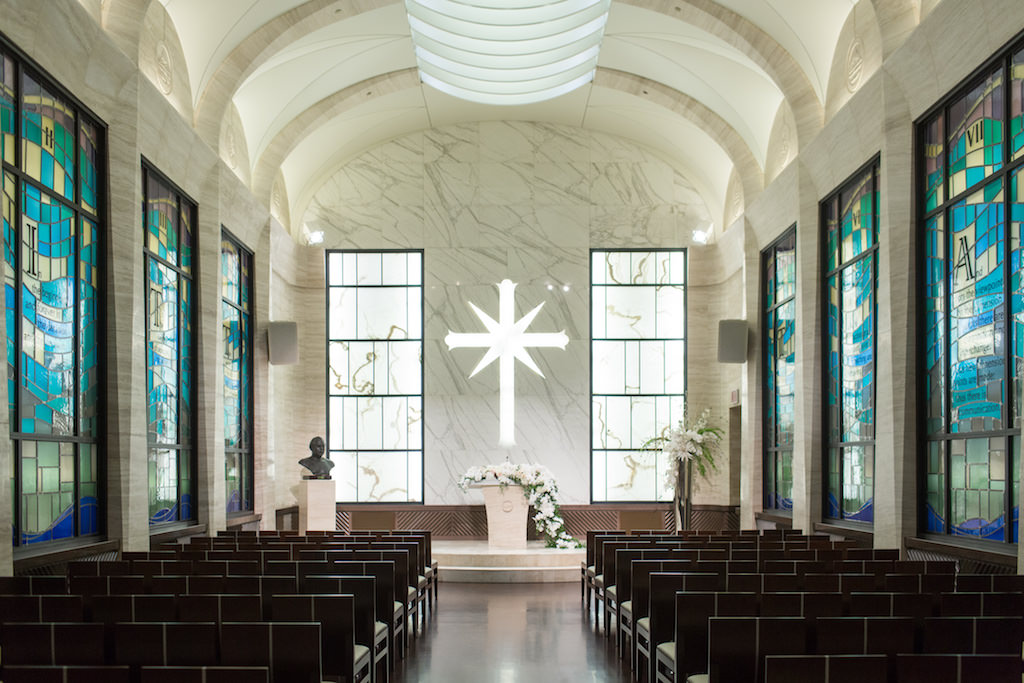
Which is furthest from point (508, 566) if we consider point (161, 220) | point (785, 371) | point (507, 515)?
point (161, 220)

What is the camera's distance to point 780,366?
13.7 m

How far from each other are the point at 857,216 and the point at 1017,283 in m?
3.79

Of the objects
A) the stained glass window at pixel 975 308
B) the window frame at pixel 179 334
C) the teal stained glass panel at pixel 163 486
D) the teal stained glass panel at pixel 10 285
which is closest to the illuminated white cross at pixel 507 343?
the window frame at pixel 179 334

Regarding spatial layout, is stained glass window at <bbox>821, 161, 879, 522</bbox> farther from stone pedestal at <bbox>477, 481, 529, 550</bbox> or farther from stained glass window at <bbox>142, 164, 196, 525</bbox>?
stained glass window at <bbox>142, 164, 196, 525</bbox>

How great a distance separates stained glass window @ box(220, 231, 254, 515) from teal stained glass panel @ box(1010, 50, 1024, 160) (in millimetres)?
8991

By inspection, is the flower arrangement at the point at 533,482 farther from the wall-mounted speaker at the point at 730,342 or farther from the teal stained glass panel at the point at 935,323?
the teal stained glass panel at the point at 935,323

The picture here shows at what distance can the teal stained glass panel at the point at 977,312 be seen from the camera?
7.58 meters

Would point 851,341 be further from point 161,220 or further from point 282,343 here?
point 282,343

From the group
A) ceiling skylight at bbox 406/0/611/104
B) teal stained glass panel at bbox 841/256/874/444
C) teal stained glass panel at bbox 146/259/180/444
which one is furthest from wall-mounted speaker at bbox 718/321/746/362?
teal stained glass panel at bbox 146/259/180/444

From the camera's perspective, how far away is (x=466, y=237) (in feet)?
54.9

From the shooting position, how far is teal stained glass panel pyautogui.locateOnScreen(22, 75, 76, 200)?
7.70 metres

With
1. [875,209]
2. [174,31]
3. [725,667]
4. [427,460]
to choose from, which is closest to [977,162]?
[875,209]

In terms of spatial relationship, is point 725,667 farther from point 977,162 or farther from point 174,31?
point 174,31

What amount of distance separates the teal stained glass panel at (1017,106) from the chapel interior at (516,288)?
36 millimetres
